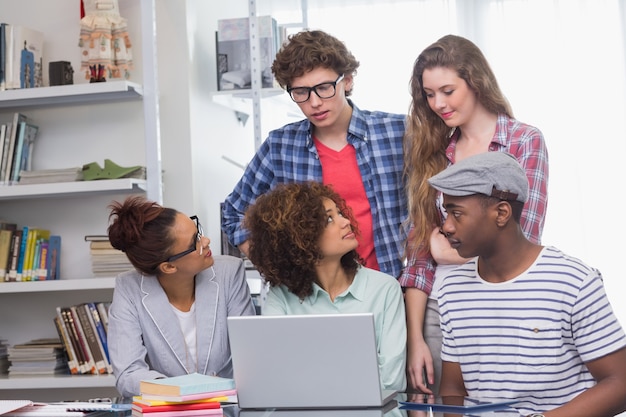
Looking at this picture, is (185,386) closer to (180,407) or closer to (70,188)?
(180,407)

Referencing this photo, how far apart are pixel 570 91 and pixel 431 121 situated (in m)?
2.86

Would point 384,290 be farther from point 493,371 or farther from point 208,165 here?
point 208,165

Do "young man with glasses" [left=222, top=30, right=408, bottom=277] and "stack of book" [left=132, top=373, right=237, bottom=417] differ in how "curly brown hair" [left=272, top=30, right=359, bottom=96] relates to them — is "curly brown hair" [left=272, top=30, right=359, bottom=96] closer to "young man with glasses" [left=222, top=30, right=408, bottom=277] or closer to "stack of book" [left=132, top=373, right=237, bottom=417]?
"young man with glasses" [left=222, top=30, right=408, bottom=277]

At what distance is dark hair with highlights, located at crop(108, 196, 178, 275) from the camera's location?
7.02ft

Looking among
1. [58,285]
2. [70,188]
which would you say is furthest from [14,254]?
[70,188]

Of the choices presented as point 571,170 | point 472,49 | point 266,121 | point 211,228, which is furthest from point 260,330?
point 571,170

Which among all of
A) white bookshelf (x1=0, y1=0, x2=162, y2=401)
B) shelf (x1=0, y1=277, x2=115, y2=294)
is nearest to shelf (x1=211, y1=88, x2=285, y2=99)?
white bookshelf (x1=0, y1=0, x2=162, y2=401)

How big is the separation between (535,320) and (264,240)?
71cm

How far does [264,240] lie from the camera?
6.88 feet

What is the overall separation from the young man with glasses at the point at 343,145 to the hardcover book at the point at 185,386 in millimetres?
→ 723

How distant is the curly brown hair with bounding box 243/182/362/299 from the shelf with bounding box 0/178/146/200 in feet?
4.23

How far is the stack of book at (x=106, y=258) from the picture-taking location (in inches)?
133

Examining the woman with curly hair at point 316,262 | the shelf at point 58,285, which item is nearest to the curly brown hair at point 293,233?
the woman with curly hair at point 316,262

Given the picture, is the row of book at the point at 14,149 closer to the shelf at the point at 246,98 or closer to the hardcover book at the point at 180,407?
the shelf at the point at 246,98
